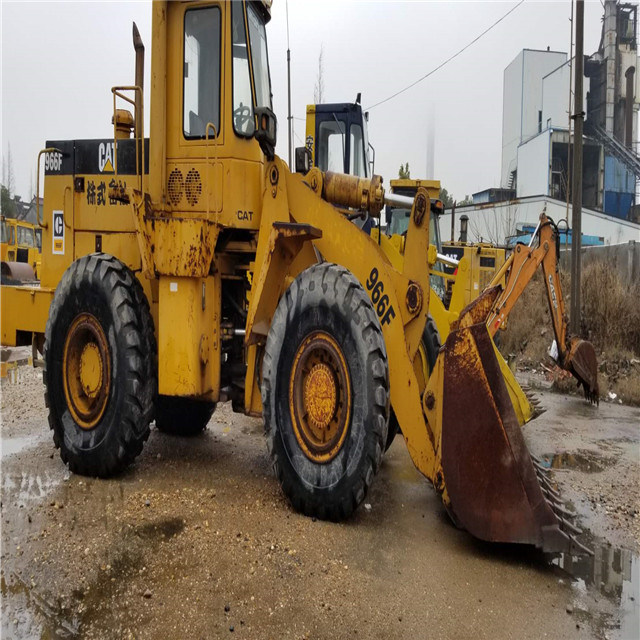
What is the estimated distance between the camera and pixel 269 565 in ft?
10.2

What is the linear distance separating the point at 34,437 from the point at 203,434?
60.9 inches

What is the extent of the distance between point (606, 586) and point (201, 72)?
4.30 m

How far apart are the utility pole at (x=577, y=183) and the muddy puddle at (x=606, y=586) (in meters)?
6.14

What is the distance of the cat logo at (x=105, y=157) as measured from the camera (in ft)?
15.7

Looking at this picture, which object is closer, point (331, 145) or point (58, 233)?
point (58, 233)

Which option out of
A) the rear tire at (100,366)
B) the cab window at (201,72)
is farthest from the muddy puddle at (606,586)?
the cab window at (201,72)

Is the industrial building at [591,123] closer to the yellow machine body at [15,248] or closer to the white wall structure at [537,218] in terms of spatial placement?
the white wall structure at [537,218]

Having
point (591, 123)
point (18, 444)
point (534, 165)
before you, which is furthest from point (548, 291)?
point (591, 123)

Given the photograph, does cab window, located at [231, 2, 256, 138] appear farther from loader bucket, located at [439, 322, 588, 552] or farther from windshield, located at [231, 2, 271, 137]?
loader bucket, located at [439, 322, 588, 552]

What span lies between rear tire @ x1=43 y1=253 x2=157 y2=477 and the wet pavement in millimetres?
295

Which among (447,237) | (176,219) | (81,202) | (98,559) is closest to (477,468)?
(98,559)

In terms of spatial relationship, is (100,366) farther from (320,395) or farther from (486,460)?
(486,460)

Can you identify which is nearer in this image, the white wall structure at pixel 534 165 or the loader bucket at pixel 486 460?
the loader bucket at pixel 486 460

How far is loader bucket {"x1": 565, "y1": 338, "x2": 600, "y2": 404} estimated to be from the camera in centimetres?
656
